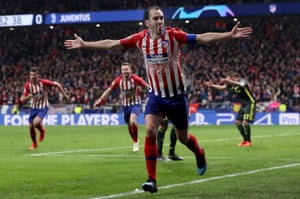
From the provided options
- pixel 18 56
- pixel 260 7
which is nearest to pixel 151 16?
pixel 260 7

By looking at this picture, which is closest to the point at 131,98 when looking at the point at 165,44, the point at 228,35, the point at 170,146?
the point at 170,146

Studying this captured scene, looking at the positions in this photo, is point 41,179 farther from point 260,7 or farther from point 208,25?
point 208,25

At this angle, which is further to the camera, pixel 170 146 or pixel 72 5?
pixel 72 5

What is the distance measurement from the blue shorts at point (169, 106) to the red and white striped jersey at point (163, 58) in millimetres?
72

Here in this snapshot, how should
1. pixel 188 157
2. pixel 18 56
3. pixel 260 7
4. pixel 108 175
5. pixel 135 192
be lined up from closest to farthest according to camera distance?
pixel 135 192
pixel 108 175
pixel 188 157
pixel 260 7
pixel 18 56

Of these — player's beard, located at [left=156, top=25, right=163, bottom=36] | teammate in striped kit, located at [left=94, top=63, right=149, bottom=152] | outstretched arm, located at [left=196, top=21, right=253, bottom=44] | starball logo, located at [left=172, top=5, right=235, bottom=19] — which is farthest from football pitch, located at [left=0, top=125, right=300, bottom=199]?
starball logo, located at [left=172, top=5, right=235, bottom=19]

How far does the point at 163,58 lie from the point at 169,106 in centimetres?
69

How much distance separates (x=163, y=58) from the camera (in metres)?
9.59

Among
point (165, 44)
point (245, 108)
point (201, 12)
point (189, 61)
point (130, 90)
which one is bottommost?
point (245, 108)

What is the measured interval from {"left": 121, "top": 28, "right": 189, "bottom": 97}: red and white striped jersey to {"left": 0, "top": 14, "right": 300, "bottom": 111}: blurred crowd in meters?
29.9

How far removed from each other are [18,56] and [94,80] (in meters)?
8.85

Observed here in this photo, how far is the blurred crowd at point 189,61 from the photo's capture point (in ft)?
139

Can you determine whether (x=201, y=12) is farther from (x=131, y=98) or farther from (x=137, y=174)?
(x=137, y=174)

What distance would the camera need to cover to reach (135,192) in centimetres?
941
